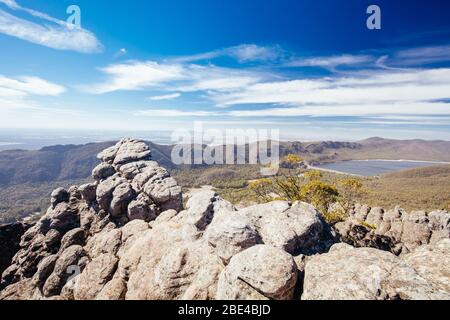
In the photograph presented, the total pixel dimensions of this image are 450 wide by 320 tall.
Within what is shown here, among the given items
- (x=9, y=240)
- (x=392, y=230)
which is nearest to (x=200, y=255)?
(x=9, y=240)

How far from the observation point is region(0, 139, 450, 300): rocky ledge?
1587cm

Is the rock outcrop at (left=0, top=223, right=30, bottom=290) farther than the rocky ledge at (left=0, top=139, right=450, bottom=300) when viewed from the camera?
Yes

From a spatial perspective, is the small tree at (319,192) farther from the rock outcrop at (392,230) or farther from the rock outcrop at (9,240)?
the rock outcrop at (9,240)

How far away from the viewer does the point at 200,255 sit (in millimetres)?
21672

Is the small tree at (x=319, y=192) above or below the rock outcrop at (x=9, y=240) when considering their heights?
above

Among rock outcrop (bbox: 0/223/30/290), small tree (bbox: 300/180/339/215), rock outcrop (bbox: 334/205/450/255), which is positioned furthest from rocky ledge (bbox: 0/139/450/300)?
small tree (bbox: 300/180/339/215)

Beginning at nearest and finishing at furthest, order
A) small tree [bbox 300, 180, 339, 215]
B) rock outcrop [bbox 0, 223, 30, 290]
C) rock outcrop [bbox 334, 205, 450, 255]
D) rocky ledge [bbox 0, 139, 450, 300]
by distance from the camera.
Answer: rocky ledge [bbox 0, 139, 450, 300] < rock outcrop [bbox 334, 205, 450, 255] < rock outcrop [bbox 0, 223, 30, 290] < small tree [bbox 300, 180, 339, 215]

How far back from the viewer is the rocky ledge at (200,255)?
15867 mm

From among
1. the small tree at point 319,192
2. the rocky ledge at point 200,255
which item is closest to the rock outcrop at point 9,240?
the rocky ledge at point 200,255

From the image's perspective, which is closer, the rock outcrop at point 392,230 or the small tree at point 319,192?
the rock outcrop at point 392,230

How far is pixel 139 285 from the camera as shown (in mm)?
22578

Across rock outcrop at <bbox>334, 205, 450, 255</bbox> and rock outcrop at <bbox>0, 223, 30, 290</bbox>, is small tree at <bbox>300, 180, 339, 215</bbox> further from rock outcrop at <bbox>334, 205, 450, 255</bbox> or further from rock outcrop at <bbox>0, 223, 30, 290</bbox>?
rock outcrop at <bbox>0, 223, 30, 290</bbox>
